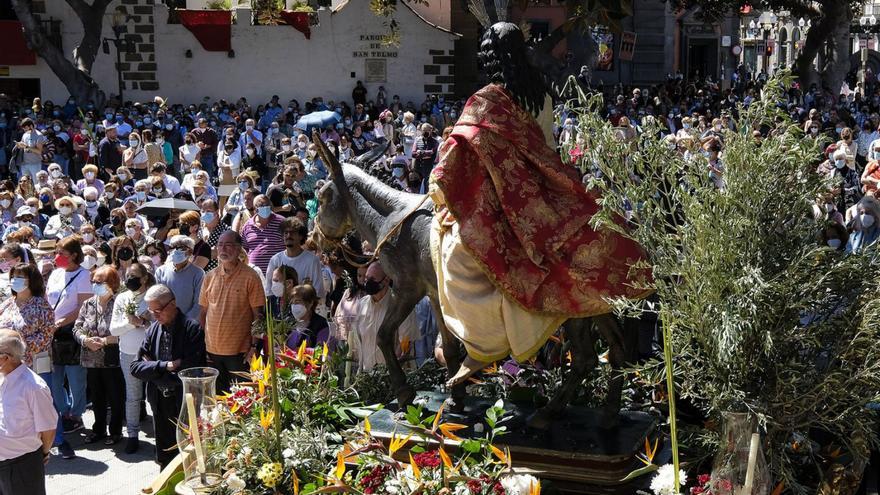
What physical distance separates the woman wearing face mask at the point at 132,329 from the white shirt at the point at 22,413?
2.21m

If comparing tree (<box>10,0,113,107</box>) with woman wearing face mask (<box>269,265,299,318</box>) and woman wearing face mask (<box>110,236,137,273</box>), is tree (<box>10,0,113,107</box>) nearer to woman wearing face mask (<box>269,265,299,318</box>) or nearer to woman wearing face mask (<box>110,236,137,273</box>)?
woman wearing face mask (<box>110,236,137,273</box>)

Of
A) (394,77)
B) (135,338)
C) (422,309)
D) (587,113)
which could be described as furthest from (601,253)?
(394,77)

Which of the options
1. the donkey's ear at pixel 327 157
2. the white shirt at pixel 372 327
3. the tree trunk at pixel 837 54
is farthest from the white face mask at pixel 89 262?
the tree trunk at pixel 837 54

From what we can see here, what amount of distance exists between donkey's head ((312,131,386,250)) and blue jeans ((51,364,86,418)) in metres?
3.69

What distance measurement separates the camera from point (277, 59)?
3325 cm

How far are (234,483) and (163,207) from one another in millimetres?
8081

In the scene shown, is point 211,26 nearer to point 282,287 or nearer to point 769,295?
point 282,287

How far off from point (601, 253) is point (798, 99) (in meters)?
25.7

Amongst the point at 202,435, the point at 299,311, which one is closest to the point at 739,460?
the point at 202,435

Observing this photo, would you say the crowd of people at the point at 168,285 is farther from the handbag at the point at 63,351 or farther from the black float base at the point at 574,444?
the black float base at the point at 574,444

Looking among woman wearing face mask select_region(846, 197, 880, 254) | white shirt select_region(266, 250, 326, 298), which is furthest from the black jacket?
woman wearing face mask select_region(846, 197, 880, 254)

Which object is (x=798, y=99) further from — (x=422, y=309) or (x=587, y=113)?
(x=587, y=113)

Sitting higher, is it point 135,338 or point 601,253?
point 601,253

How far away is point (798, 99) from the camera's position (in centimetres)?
3034
